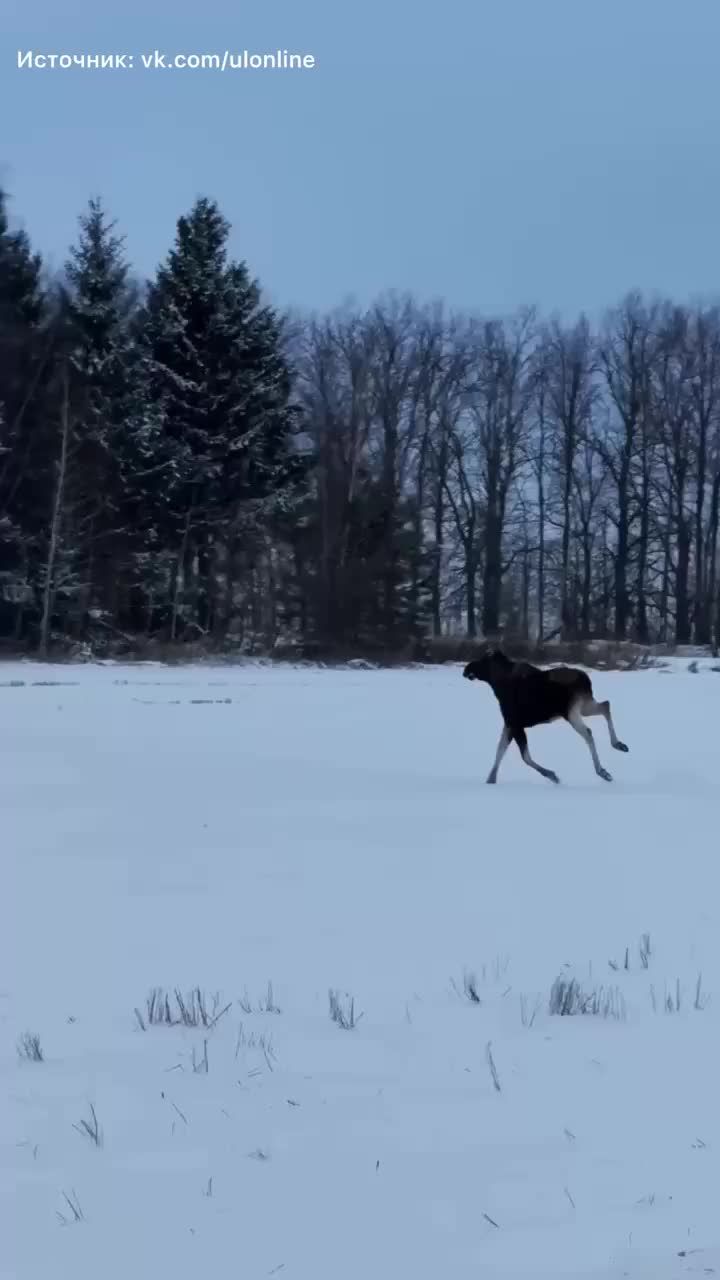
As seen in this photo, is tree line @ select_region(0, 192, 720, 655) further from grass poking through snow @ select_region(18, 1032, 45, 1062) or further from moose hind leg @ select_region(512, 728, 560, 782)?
grass poking through snow @ select_region(18, 1032, 45, 1062)

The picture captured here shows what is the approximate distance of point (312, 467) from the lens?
166ft

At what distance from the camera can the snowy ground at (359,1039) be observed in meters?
3.96

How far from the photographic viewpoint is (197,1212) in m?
4.05

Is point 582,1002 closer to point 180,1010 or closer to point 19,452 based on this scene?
point 180,1010

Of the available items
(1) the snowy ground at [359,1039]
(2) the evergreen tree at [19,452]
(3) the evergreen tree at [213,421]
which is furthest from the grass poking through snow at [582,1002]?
(3) the evergreen tree at [213,421]

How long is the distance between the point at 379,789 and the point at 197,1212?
9.93 m

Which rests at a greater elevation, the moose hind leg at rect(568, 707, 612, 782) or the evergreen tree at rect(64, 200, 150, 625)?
the evergreen tree at rect(64, 200, 150, 625)

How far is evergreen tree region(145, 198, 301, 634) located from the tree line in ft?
0.28

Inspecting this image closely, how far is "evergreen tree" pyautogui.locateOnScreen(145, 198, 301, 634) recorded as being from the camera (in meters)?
47.0

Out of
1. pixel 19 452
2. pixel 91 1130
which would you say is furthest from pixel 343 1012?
pixel 19 452

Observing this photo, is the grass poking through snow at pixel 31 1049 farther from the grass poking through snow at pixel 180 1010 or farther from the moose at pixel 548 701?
the moose at pixel 548 701

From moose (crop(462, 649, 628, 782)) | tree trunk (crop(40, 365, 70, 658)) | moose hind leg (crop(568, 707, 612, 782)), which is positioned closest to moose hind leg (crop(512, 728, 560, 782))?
moose (crop(462, 649, 628, 782))

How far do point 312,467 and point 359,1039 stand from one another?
45.5 meters

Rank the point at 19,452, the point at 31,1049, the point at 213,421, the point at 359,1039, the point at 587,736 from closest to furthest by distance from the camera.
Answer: the point at 31,1049 → the point at 359,1039 → the point at 587,736 → the point at 19,452 → the point at 213,421
